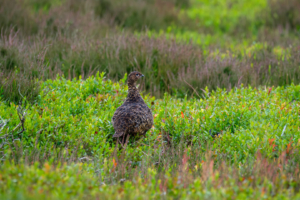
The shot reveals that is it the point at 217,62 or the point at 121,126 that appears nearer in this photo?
the point at 121,126

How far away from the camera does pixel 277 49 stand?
923 centimetres

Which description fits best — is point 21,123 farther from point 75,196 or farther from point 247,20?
point 247,20

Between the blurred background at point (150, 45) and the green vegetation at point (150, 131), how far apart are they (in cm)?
4

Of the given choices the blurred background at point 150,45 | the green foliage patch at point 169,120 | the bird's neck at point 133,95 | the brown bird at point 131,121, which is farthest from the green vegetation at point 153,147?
the blurred background at point 150,45

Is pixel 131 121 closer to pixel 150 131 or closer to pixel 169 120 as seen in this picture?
pixel 150 131

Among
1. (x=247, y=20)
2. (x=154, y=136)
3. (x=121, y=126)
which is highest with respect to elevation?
(x=247, y=20)

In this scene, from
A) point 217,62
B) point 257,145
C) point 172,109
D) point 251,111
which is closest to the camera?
point 257,145

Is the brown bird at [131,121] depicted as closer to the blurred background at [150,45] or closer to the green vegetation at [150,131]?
the green vegetation at [150,131]

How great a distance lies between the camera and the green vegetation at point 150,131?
2.69m

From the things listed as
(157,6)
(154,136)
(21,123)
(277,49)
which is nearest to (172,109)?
(154,136)

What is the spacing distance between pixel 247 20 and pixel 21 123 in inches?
460

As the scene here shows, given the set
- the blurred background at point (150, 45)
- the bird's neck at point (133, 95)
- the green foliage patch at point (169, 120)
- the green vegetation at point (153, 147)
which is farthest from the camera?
the blurred background at point (150, 45)

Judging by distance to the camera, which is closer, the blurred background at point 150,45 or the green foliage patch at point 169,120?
the green foliage patch at point 169,120

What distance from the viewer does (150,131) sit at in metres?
4.53
